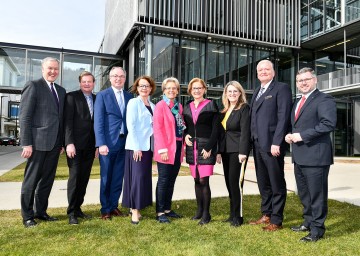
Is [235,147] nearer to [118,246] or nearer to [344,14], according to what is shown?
[118,246]

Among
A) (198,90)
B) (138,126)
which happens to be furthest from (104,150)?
(198,90)

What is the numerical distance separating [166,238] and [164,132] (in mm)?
1370

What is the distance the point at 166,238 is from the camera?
359 centimetres

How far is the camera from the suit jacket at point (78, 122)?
14.0 ft

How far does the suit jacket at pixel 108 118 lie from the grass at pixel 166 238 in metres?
1.11

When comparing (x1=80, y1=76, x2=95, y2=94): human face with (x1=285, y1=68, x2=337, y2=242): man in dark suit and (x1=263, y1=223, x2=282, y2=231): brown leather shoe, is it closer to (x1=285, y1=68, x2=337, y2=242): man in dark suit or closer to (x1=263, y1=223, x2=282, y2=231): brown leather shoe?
(x1=285, y1=68, x2=337, y2=242): man in dark suit

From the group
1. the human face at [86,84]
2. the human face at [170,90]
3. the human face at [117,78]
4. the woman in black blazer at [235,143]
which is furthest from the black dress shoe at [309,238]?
the human face at [86,84]

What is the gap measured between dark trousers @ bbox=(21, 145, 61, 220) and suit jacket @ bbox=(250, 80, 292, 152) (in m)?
2.71

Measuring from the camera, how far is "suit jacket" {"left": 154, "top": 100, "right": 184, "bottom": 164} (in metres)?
4.22

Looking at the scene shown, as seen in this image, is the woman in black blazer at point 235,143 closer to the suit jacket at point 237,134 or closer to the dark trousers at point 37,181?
the suit jacket at point 237,134

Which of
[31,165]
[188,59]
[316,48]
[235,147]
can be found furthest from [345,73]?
[31,165]

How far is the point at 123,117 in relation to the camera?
176 inches

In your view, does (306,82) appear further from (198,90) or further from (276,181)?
(198,90)

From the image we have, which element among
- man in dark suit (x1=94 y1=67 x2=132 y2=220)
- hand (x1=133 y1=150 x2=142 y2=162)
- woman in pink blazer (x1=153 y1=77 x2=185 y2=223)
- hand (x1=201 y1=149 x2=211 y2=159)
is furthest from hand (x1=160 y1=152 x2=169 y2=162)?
man in dark suit (x1=94 y1=67 x2=132 y2=220)
